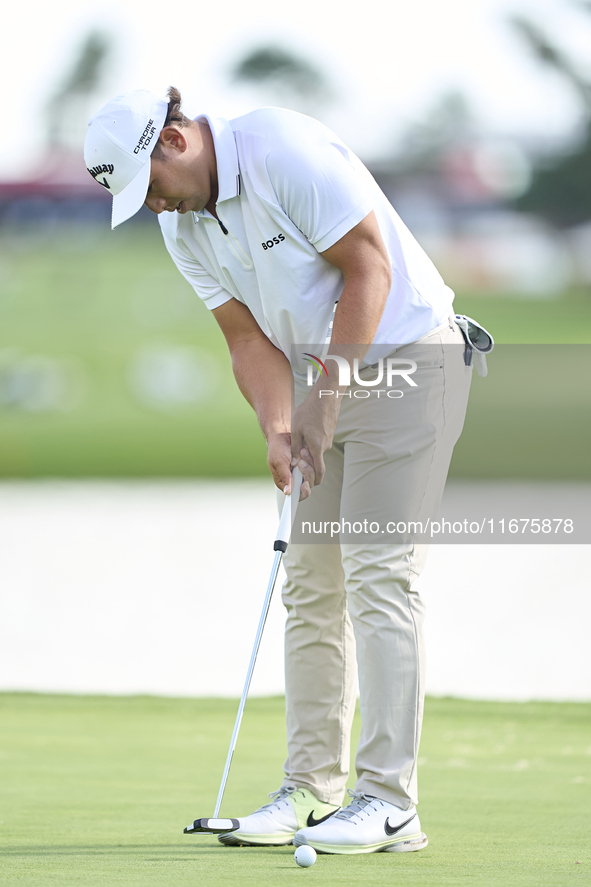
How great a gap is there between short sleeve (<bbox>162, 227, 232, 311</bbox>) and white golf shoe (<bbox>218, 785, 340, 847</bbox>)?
0.82m

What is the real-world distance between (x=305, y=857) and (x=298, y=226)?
903 mm

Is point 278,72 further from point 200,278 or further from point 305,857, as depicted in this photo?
point 305,857

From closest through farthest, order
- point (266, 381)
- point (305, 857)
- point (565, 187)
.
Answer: point (305, 857) < point (266, 381) < point (565, 187)

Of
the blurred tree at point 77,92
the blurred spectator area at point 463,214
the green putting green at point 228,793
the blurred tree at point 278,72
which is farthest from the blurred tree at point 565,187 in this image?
the green putting green at point 228,793

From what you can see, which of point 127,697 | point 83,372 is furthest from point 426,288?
point 83,372

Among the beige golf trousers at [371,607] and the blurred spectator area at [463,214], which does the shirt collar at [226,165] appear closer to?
the beige golf trousers at [371,607]

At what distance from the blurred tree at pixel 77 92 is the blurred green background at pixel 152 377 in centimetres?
244

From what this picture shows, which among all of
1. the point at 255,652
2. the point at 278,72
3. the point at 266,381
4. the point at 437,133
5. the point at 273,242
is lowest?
the point at 255,652

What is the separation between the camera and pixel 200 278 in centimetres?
217

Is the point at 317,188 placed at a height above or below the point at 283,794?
above

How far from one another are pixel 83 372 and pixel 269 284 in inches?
953

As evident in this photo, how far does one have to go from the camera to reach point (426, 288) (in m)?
1.96

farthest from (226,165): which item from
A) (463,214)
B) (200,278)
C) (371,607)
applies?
(463,214)

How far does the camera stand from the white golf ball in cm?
166
